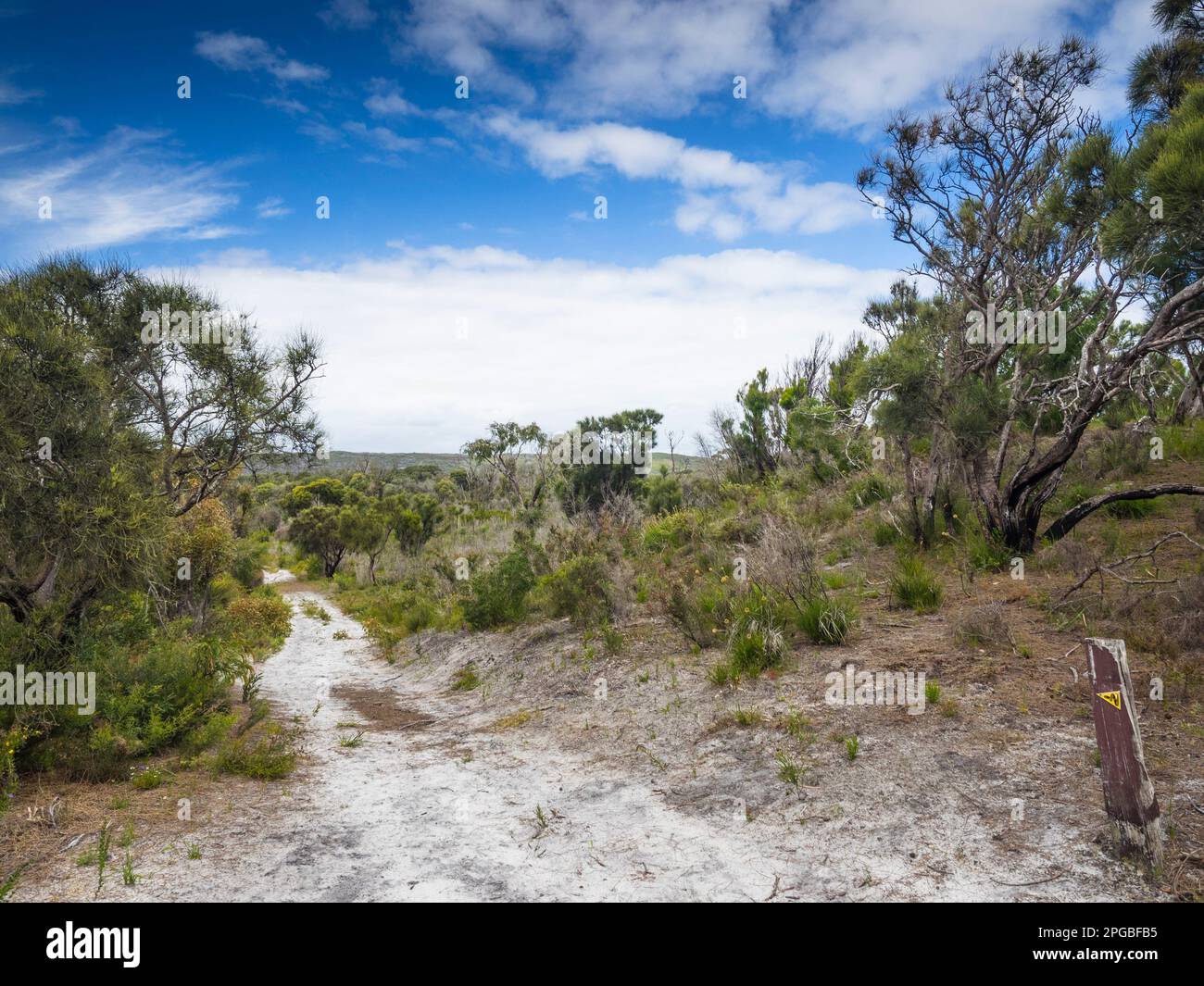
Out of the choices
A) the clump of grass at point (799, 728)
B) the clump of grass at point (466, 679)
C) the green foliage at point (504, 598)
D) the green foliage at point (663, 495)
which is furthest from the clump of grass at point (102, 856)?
the green foliage at point (663, 495)

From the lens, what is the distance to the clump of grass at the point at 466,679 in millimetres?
10945

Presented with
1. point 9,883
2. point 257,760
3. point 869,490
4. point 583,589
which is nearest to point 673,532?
point 583,589

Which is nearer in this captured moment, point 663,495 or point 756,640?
point 756,640

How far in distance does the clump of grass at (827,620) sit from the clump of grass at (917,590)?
0.97m

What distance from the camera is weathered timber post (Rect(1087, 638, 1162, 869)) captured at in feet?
11.9

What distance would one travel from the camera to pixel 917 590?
29.1 ft

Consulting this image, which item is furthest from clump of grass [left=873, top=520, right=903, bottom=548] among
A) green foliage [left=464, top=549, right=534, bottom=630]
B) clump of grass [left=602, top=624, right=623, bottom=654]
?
green foliage [left=464, top=549, right=534, bottom=630]

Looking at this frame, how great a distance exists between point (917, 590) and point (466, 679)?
7134 mm

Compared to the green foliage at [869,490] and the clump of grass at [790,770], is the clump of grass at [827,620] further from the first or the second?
the green foliage at [869,490]

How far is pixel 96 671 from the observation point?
6703 millimetres

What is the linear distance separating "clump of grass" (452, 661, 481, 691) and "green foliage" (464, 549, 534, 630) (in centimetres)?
125

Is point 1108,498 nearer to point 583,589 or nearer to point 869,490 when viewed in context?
point 869,490

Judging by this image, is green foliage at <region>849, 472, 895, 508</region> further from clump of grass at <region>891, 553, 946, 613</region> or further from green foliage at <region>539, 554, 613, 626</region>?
green foliage at <region>539, 554, 613, 626</region>
